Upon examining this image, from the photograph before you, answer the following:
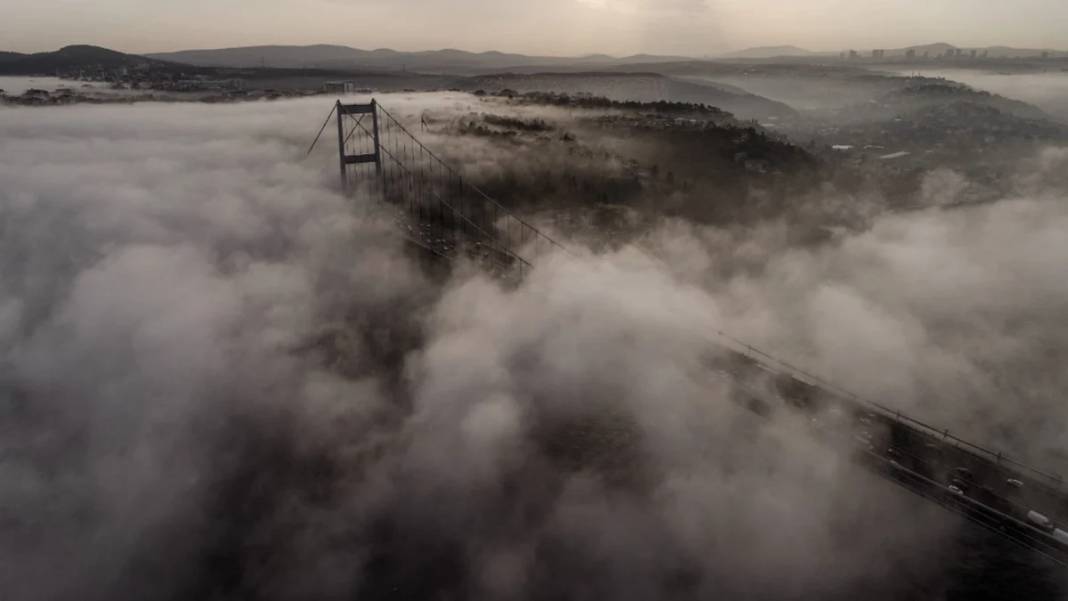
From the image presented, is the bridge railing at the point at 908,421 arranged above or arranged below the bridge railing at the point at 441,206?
below

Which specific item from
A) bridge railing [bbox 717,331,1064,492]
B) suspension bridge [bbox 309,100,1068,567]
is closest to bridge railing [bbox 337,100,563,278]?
suspension bridge [bbox 309,100,1068,567]

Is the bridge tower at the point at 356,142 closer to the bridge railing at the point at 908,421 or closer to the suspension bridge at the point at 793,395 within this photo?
the suspension bridge at the point at 793,395

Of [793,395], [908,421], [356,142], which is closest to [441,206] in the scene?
[356,142]

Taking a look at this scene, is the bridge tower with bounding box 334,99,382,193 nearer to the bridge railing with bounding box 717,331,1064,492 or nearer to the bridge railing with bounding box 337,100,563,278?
the bridge railing with bounding box 337,100,563,278

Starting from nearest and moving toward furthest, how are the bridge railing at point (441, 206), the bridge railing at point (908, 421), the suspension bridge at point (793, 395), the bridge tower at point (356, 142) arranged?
1. the suspension bridge at point (793, 395)
2. the bridge railing at point (908, 421)
3. the bridge tower at point (356, 142)
4. the bridge railing at point (441, 206)

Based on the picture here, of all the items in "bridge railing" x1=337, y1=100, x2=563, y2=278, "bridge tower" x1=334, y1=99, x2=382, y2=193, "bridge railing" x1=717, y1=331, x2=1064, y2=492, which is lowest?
"bridge railing" x1=717, y1=331, x2=1064, y2=492

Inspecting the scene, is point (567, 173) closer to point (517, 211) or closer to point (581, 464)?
point (517, 211)

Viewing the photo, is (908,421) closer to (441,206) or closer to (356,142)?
(441,206)

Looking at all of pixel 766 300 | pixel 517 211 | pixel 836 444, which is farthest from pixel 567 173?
pixel 836 444

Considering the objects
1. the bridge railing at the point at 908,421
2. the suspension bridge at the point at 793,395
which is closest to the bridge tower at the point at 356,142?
the suspension bridge at the point at 793,395
